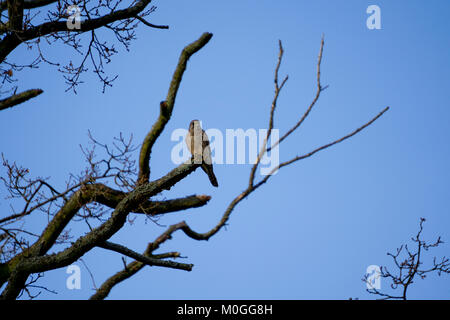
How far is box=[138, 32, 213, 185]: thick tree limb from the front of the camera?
18.1 ft

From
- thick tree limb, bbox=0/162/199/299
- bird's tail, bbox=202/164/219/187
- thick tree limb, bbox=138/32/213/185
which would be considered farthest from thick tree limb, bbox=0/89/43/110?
bird's tail, bbox=202/164/219/187

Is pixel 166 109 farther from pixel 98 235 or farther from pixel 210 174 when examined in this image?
pixel 98 235

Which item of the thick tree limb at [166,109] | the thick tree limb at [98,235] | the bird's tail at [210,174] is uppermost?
the thick tree limb at [166,109]

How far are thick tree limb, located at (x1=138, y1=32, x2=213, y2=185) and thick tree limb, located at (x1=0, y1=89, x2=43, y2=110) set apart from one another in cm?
152

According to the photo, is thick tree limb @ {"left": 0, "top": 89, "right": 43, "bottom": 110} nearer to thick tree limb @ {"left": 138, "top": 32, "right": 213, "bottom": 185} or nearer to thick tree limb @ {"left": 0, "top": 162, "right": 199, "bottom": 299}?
thick tree limb @ {"left": 138, "top": 32, "right": 213, "bottom": 185}

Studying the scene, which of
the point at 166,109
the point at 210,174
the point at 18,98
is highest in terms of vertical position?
the point at 18,98

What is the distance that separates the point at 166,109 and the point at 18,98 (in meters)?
1.86

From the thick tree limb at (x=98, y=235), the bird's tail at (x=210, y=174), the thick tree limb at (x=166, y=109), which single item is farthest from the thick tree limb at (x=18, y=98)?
the bird's tail at (x=210, y=174)

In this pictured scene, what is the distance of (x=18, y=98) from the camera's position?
5520 mm

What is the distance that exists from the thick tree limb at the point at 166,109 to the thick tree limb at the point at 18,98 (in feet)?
4.99

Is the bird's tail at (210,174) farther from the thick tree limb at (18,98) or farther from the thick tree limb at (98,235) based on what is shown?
the thick tree limb at (18,98)

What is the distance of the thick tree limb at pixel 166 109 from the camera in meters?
5.51

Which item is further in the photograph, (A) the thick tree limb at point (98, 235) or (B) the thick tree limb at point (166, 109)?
(B) the thick tree limb at point (166, 109)

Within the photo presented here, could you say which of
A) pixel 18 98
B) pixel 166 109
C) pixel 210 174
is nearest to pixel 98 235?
pixel 210 174
